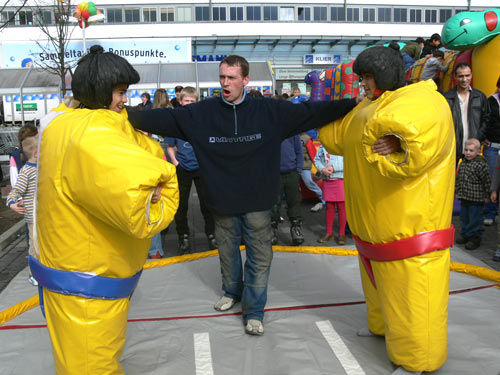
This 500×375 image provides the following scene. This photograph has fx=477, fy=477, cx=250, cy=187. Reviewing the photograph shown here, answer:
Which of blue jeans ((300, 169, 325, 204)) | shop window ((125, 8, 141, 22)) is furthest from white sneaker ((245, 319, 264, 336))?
shop window ((125, 8, 141, 22))

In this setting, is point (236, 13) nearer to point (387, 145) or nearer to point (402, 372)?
point (387, 145)

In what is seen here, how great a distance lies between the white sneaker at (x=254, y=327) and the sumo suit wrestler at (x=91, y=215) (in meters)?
1.08

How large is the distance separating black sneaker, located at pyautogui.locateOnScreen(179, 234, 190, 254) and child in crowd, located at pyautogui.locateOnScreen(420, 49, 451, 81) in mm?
4324

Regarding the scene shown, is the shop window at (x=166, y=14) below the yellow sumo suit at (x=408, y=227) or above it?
above

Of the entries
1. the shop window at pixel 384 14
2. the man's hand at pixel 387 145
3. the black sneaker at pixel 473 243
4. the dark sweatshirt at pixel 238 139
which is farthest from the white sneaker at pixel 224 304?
the shop window at pixel 384 14

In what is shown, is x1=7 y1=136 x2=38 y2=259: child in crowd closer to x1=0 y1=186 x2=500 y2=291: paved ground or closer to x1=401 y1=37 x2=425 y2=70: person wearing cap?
x1=0 y1=186 x2=500 y2=291: paved ground

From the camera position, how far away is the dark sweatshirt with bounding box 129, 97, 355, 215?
116 inches

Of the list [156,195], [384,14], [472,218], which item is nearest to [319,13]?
[384,14]

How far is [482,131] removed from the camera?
17.3ft

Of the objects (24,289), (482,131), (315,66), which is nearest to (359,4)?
(315,66)

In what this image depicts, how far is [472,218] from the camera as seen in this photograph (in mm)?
4773

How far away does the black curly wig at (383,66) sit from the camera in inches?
89.6

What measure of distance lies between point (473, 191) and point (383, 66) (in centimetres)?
299

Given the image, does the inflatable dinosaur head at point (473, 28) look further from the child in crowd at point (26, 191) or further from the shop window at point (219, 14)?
the shop window at point (219, 14)
